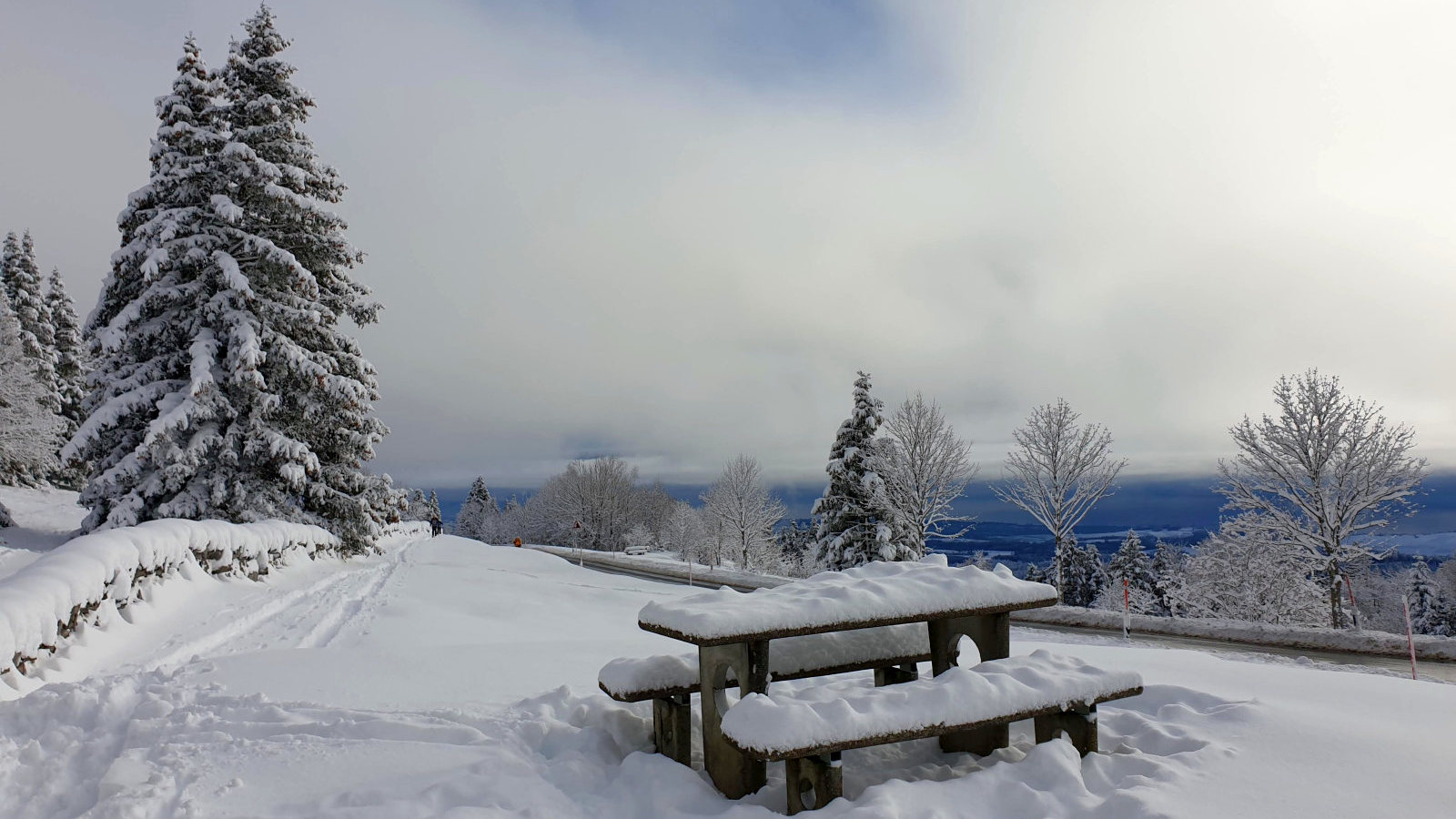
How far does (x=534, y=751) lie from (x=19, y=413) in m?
35.4

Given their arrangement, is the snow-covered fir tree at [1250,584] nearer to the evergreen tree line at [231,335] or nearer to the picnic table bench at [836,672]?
the picnic table bench at [836,672]

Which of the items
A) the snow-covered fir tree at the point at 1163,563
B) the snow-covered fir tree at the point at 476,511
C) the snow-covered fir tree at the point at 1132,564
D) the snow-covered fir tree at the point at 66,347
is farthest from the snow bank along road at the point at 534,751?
the snow-covered fir tree at the point at 476,511

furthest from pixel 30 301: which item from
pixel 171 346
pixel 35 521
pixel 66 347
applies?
pixel 171 346

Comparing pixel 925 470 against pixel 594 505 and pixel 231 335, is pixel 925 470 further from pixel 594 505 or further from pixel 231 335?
pixel 594 505

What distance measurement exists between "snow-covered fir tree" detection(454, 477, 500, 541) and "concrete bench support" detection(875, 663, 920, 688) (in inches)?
3935

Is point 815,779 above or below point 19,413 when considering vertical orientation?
below

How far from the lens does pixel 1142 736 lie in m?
4.17

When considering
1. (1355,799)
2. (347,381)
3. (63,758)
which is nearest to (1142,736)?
(1355,799)

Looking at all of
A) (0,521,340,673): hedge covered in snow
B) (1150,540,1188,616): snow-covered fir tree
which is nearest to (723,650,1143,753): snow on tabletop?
(0,521,340,673): hedge covered in snow

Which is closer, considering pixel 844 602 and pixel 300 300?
pixel 844 602

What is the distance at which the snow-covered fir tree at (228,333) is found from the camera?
1504cm

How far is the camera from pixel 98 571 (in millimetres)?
6754

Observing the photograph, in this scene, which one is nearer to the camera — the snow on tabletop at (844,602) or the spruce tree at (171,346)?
the snow on tabletop at (844,602)

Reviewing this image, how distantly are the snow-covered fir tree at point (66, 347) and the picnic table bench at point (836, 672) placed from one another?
4881 cm
